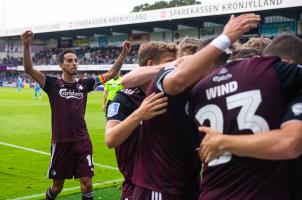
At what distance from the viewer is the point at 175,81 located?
91.7 inches

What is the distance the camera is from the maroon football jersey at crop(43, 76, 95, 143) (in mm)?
5898

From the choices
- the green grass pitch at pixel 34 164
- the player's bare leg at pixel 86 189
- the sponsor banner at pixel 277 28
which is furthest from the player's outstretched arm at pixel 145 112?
the sponsor banner at pixel 277 28

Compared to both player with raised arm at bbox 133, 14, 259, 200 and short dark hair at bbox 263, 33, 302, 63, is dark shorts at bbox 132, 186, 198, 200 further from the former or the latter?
short dark hair at bbox 263, 33, 302, 63

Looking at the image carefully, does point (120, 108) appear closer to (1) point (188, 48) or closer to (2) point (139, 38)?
(1) point (188, 48)

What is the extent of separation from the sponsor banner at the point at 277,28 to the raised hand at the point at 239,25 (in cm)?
3622

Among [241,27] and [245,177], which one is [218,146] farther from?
[241,27]

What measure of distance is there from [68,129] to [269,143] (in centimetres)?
420

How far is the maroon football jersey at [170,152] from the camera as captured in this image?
273 centimetres

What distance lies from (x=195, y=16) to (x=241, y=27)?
3902 centimetres

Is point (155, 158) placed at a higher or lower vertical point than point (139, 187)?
higher

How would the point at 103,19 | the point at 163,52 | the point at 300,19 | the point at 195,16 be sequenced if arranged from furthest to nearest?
1. the point at 103,19
2. the point at 195,16
3. the point at 300,19
4. the point at 163,52

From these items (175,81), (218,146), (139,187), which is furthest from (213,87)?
(139,187)

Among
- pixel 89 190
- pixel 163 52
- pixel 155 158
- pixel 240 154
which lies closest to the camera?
pixel 240 154

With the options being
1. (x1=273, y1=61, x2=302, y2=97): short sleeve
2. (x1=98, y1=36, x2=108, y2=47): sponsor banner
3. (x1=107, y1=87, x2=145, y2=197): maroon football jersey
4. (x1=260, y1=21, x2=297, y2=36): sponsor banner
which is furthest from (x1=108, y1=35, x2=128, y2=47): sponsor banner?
(x1=273, y1=61, x2=302, y2=97): short sleeve
